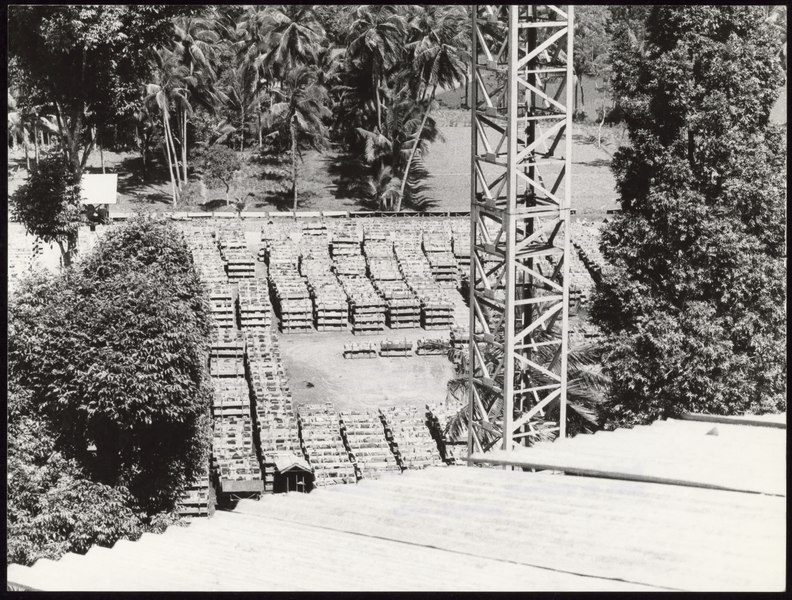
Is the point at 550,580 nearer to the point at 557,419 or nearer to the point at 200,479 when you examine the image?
the point at 557,419

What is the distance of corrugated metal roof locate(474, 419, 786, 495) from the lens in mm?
11578

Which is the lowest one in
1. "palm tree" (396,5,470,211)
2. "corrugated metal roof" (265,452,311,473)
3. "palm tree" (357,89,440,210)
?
"corrugated metal roof" (265,452,311,473)

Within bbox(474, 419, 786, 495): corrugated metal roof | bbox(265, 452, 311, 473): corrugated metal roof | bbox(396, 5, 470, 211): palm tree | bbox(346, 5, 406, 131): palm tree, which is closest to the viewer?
bbox(474, 419, 786, 495): corrugated metal roof

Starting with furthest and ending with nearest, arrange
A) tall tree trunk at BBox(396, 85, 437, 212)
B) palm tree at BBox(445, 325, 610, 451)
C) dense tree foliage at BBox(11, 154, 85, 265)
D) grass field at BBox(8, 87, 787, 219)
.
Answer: grass field at BBox(8, 87, 787, 219), tall tree trunk at BBox(396, 85, 437, 212), dense tree foliage at BBox(11, 154, 85, 265), palm tree at BBox(445, 325, 610, 451)

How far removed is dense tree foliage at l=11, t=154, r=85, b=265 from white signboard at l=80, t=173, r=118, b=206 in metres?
11.5

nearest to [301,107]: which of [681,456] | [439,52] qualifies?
[439,52]

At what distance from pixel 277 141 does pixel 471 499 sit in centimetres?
5047

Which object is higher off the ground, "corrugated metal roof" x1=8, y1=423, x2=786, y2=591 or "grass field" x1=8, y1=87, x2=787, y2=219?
"grass field" x1=8, y1=87, x2=787, y2=219

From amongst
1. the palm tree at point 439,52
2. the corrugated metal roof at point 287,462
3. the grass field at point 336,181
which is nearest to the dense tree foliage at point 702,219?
the corrugated metal roof at point 287,462

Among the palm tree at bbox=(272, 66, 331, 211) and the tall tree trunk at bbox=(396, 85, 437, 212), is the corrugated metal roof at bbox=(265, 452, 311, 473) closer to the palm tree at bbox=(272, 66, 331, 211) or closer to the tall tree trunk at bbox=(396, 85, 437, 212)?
the tall tree trunk at bbox=(396, 85, 437, 212)

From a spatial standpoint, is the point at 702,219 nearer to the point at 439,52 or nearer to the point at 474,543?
the point at 474,543

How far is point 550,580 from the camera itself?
32.2 ft

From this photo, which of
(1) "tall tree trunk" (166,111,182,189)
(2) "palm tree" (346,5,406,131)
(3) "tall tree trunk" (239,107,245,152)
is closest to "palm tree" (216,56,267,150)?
(3) "tall tree trunk" (239,107,245,152)

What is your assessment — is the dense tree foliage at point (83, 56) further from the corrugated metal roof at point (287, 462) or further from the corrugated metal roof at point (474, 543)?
the corrugated metal roof at point (474, 543)
